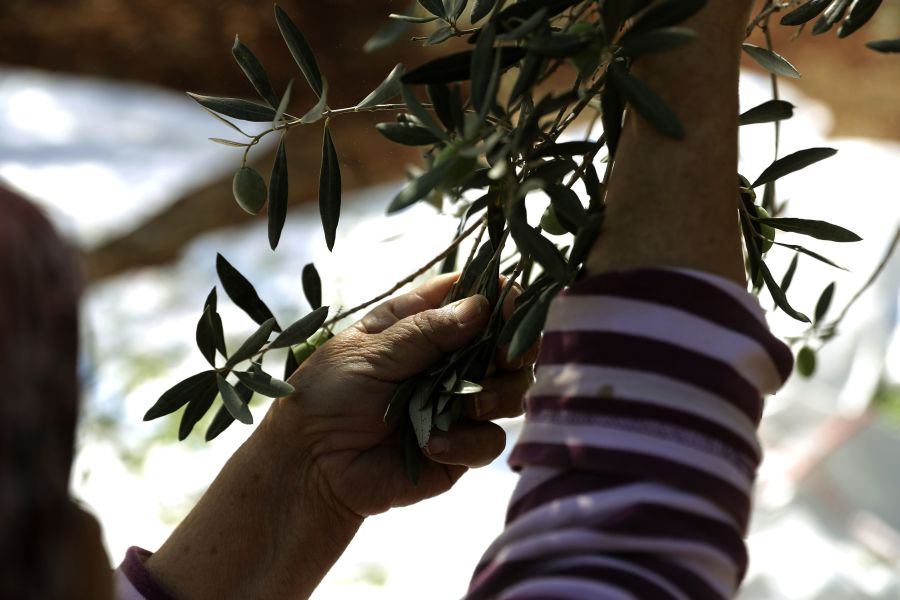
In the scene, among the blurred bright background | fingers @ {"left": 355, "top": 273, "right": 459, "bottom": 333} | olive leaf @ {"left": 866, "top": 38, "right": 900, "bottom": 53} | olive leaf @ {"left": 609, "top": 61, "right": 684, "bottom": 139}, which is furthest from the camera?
the blurred bright background

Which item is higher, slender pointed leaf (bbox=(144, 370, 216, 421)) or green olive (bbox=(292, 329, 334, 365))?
slender pointed leaf (bbox=(144, 370, 216, 421))

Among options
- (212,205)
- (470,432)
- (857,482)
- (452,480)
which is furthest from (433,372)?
(212,205)

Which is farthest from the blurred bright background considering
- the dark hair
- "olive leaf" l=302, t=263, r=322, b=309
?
the dark hair

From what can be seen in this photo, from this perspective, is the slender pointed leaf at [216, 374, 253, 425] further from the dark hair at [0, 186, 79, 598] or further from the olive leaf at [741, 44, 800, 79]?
the olive leaf at [741, 44, 800, 79]

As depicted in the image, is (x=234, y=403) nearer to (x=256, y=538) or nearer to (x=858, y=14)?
(x=256, y=538)

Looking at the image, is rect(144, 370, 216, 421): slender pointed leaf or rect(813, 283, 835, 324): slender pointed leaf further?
rect(813, 283, 835, 324): slender pointed leaf

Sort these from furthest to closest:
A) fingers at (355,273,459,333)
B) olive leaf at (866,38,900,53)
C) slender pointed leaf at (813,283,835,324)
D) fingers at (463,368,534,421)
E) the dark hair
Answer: slender pointed leaf at (813,283,835,324)
fingers at (355,273,459,333)
fingers at (463,368,534,421)
olive leaf at (866,38,900,53)
the dark hair

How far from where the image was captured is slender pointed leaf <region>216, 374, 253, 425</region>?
66 cm

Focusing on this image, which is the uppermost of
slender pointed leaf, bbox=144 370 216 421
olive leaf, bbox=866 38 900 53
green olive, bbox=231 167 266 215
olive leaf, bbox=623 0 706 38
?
olive leaf, bbox=623 0 706 38

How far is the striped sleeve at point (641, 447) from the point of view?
465mm

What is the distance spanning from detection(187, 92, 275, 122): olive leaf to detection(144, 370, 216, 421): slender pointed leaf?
0.62 feet

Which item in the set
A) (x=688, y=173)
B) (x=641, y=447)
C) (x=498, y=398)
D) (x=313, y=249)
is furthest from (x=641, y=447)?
(x=313, y=249)

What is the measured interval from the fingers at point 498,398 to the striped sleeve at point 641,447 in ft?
0.64

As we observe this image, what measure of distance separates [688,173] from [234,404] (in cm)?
35
